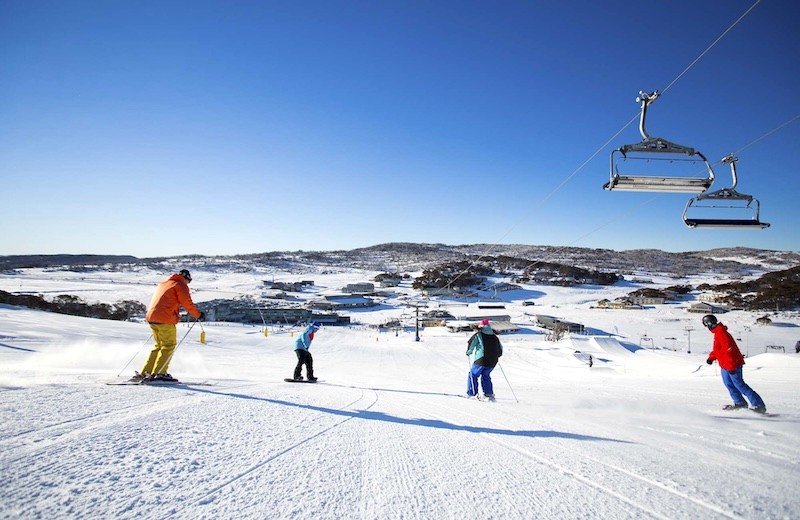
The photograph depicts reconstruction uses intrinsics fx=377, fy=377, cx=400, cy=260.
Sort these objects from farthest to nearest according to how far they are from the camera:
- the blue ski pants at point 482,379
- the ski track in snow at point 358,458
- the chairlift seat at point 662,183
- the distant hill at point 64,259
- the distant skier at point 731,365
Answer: the distant hill at point 64,259 < the blue ski pants at point 482,379 < the chairlift seat at point 662,183 < the distant skier at point 731,365 < the ski track in snow at point 358,458

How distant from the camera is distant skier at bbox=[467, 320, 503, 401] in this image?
7746 mm

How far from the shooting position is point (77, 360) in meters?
9.36

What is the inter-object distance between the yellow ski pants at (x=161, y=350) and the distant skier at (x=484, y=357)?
5448mm

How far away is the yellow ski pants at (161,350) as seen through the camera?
5.99m

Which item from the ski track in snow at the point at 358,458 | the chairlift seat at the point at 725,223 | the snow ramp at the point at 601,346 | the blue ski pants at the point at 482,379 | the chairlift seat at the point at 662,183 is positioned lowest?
the snow ramp at the point at 601,346

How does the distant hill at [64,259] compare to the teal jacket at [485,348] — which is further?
the distant hill at [64,259]

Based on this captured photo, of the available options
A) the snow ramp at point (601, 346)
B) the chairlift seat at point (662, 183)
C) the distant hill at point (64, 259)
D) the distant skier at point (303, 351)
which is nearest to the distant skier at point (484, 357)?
the distant skier at point (303, 351)

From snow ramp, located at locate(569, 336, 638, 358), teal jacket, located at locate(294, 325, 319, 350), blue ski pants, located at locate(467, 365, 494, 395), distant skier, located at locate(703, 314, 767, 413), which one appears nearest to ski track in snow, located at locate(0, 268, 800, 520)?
distant skier, located at locate(703, 314, 767, 413)

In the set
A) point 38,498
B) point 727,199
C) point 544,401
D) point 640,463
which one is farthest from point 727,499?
point 727,199

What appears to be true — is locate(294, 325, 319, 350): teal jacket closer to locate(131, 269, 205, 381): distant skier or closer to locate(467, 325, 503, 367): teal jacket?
locate(131, 269, 205, 381): distant skier

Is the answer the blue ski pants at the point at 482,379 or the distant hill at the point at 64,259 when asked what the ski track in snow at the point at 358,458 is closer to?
the blue ski pants at the point at 482,379

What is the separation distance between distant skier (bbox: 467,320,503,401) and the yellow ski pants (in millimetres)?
5448

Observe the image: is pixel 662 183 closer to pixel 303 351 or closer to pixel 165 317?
pixel 303 351

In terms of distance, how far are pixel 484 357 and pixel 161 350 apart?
19.2 ft
